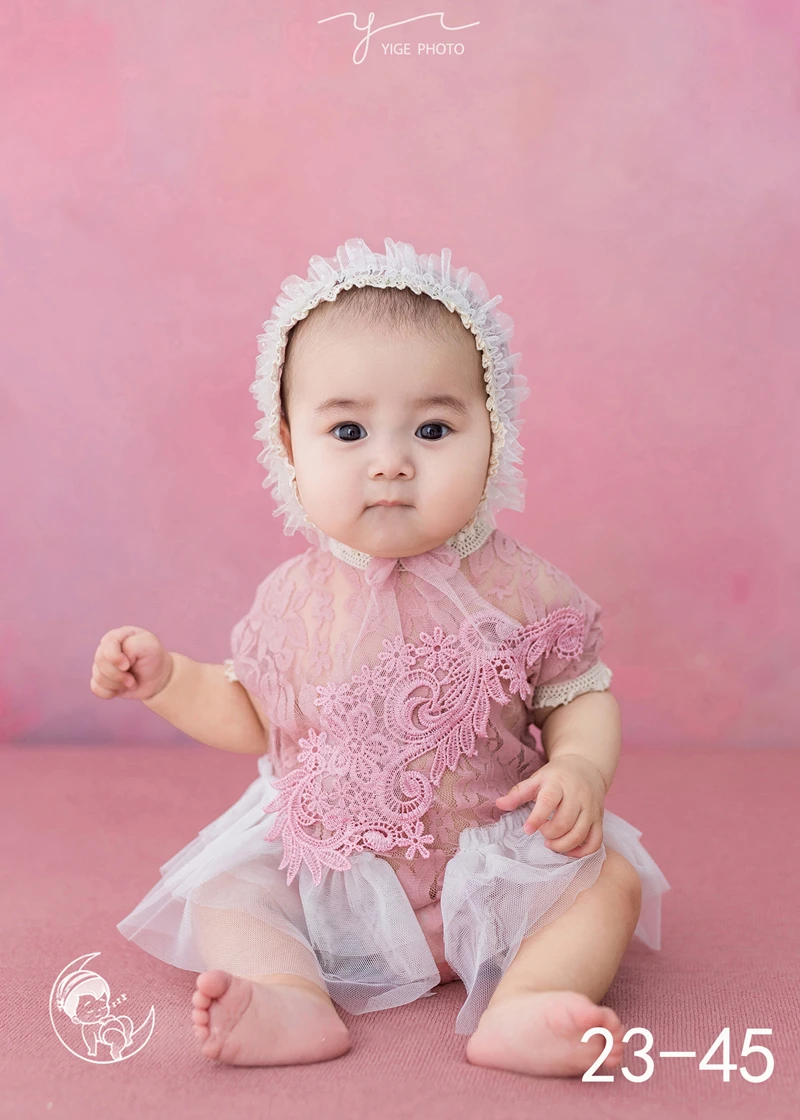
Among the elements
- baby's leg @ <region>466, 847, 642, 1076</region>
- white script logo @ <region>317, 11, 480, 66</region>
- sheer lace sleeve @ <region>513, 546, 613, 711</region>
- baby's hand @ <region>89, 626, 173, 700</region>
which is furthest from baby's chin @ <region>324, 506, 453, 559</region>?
white script logo @ <region>317, 11, 480, 66</region>

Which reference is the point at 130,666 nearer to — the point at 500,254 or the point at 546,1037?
the point at 546,1037

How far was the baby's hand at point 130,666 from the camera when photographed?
1228 millimetres

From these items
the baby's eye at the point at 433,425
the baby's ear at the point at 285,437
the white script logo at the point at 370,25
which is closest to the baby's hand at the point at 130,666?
the baby's ear at the point at 285,437

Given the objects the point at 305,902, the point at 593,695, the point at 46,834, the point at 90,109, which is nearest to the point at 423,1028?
the point at 305,902

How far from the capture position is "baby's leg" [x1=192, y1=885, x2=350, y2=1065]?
0.94 meters

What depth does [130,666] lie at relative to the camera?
1.25 meters

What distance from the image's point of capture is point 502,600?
1.21m

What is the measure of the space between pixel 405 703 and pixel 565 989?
29 cm

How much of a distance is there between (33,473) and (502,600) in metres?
1.21

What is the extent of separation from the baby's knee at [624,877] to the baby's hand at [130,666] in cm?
47

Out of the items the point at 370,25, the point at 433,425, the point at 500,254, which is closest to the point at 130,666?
the point at 433,425

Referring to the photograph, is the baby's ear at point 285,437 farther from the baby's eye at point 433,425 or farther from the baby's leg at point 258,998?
the baby's leg at point 258,998

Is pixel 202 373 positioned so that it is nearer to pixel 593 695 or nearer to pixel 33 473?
pixel 33 473

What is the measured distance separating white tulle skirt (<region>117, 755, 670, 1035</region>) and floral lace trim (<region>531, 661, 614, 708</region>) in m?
0.10
